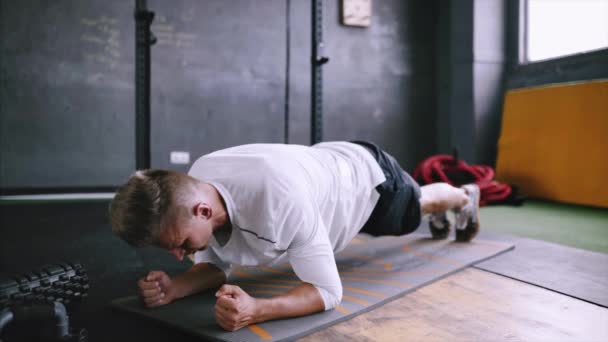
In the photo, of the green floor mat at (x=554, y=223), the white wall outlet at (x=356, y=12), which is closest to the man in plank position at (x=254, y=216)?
the green floor mat at (x=554, y=223)

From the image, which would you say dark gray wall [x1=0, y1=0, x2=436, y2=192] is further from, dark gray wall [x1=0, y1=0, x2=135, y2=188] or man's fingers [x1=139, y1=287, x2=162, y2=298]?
man's fingers [x1=139, y1=287, x2=162, y2=298]

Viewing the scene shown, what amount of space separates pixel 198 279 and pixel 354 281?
1.82 ft

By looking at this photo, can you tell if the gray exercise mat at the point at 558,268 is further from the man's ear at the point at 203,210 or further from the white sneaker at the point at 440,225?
the man's ear at the point at 203,210

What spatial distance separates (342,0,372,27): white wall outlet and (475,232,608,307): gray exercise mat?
3.09 meters

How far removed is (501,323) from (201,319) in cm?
84

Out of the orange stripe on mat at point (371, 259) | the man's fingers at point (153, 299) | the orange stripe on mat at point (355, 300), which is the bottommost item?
the orange stripe on mat at point (371, 259)

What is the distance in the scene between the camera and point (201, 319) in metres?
1.28

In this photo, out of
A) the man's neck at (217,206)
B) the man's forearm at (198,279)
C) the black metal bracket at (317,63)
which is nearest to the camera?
the man's neck at (217,206)

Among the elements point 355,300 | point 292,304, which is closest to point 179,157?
point 355,300

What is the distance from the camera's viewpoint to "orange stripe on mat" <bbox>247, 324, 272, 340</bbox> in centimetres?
116

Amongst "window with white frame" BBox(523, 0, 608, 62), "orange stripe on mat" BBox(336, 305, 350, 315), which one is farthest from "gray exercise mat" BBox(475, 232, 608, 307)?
"window with white frame" BBox(523, 0, 608, 62)

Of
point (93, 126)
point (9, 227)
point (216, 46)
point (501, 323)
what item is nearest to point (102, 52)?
point (93, 126)

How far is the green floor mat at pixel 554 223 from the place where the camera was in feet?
8.16

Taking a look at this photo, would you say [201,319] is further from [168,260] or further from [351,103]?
[351,103]
